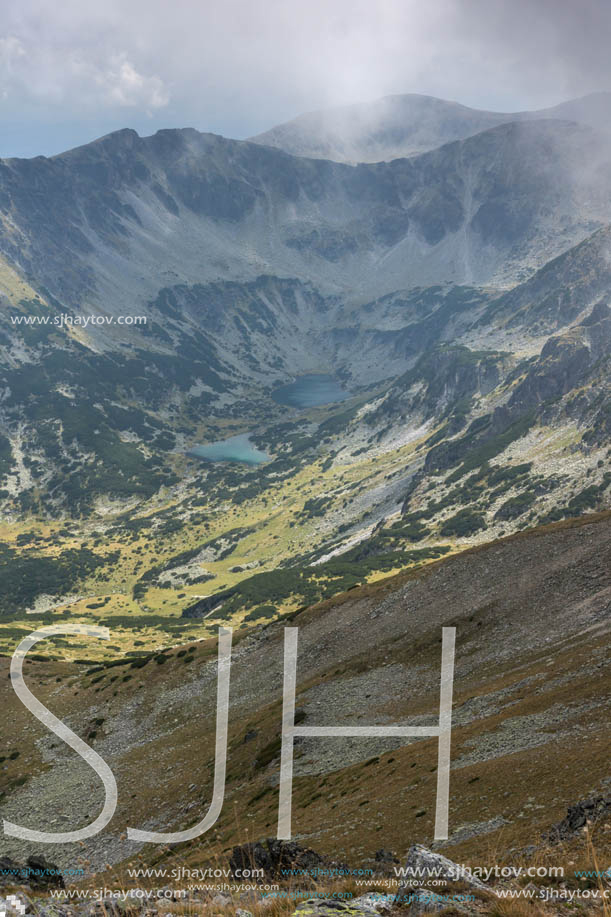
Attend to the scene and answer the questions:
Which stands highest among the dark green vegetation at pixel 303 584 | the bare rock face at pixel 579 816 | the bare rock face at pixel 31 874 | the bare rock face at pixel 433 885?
the bare rock face at pixel 433 885

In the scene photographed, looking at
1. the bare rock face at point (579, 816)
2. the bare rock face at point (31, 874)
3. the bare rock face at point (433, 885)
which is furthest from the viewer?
the bare rock face at point (31, 874)

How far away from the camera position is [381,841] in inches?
876

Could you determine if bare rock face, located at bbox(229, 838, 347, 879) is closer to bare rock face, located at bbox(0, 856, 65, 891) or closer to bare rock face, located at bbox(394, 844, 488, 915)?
bare rock face, located at bbox(0, 856, 65, 891)

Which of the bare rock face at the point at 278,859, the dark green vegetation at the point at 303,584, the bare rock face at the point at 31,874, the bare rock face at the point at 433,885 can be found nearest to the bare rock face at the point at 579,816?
the bare rock face at the point at 433,885

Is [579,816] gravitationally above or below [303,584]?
above

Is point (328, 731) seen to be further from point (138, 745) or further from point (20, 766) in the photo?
point (20, 766)

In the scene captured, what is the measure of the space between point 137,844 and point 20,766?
21.4 m

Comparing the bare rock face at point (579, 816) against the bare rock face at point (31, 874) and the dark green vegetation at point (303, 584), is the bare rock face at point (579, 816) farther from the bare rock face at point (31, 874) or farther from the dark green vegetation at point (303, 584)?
the dark green vegetation at point (303, 584)

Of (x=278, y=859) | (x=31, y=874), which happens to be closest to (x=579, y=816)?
(x=278, y=859)

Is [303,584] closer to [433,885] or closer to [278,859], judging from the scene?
[278,859]

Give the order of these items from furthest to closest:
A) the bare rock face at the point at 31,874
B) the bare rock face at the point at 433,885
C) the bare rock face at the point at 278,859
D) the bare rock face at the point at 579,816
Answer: the bare rock face at the point at 31,874 → the bare rock face at the point at 278,859 → the bare rock face at the point at 579,816 → the bare rock face at the point at 433,885

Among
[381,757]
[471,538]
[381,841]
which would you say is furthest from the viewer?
[471,538]

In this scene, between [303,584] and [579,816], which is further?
[303,584]

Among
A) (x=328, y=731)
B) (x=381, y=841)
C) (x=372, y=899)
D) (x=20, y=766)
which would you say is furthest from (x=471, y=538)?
(x=372, y=899)
